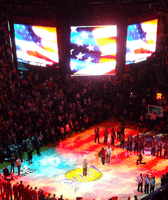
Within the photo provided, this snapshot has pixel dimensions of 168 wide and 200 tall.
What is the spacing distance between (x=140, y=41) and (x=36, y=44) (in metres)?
11.2

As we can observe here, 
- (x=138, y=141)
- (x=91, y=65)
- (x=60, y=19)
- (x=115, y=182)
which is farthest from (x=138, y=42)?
→ (x=115, y=182)

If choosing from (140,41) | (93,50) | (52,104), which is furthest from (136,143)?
(140,41)

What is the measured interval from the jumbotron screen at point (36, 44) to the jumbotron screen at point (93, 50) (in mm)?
1990

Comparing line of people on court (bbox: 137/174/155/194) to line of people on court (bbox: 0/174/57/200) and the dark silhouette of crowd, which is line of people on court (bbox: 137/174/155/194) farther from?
the dark silhouette of crowd

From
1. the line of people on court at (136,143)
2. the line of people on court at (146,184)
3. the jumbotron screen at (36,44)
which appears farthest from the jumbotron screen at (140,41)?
the line of people on court at (146,184)

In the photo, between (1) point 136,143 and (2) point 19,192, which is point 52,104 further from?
(2) point 19,192

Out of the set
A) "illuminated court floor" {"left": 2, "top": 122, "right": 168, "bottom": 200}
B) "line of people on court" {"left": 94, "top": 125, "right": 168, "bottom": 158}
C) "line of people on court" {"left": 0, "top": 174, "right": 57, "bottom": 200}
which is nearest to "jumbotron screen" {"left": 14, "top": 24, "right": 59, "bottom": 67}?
"illuminated court floor" {"left": 2, "top": 122, "right": 168, "bottom": 200}

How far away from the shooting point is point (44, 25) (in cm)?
3434

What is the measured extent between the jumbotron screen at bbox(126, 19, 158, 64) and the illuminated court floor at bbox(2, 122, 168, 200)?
12.0m

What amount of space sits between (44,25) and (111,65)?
8.07 metres

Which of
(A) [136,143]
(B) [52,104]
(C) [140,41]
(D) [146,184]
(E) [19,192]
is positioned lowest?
(D) [146,184]

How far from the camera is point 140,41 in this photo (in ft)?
121

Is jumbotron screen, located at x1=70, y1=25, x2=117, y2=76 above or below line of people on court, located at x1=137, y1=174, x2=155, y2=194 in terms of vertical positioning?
above

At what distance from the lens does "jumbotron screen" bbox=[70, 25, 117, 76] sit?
113 ft
